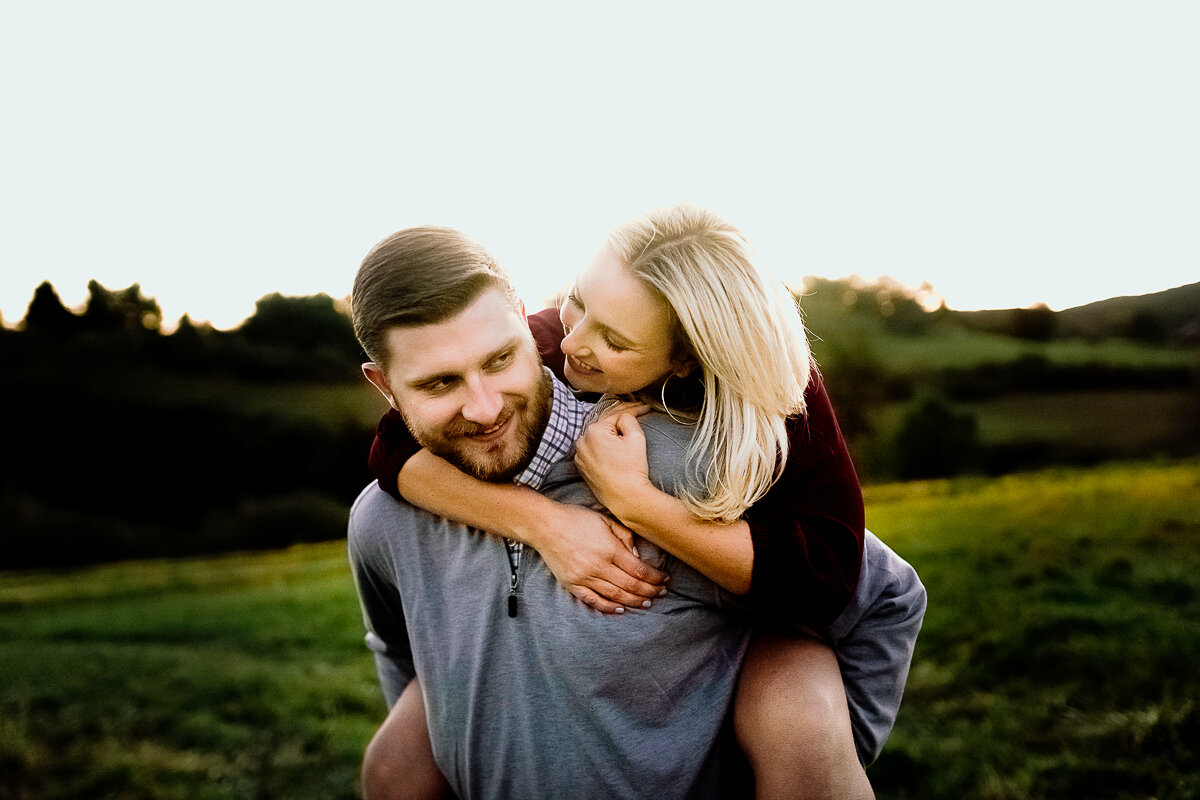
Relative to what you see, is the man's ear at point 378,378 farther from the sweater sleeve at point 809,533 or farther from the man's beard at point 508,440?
the sweater sleeve at point 809,533

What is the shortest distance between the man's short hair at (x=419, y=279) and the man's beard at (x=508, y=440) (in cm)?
24

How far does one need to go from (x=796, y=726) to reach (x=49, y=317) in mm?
6140

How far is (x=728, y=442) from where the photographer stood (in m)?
2.00

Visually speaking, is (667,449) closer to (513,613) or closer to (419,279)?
(513,613)

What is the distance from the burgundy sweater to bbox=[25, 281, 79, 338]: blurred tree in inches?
201

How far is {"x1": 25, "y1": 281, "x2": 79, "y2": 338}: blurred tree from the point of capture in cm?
616

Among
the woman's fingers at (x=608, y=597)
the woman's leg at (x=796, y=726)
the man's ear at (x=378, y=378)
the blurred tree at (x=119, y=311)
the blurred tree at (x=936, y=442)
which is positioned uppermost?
the blurred tree at (x=119, y=311)

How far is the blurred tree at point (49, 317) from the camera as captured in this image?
243 inches

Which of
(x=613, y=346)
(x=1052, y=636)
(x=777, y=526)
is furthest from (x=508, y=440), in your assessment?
(x=1052, y=636)

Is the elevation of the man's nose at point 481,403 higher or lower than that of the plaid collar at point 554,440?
higher

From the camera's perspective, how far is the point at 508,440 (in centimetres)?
211

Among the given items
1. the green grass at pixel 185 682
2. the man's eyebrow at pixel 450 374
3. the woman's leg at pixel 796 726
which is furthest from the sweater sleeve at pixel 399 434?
the green grass at pixel 185 682

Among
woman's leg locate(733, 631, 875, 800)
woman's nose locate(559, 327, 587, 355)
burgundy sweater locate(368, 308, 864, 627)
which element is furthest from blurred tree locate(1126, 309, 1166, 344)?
woman's nose locate(559, 327, 587, 355)

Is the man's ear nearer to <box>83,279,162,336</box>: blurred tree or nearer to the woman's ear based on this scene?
the woman's ear
